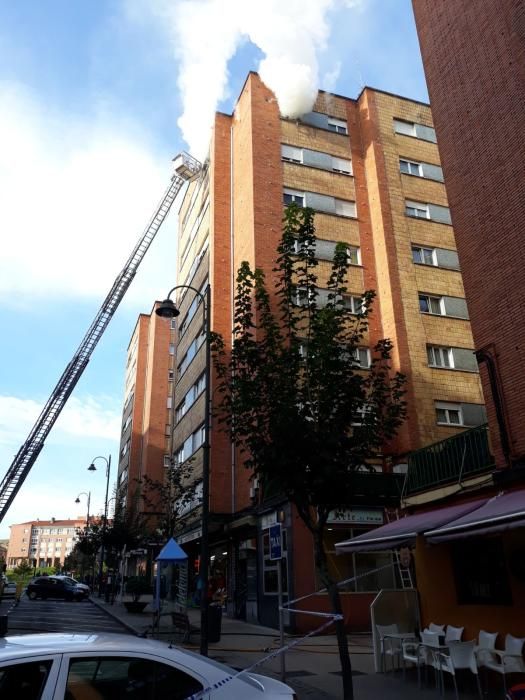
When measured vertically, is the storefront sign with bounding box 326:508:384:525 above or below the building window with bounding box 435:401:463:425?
below

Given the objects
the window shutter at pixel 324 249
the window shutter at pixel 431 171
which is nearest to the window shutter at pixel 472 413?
the window shutter at pixel 324 249

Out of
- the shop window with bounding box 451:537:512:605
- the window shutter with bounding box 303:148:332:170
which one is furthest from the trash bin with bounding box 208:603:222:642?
the window shutter with bounding box 303:148:332:170

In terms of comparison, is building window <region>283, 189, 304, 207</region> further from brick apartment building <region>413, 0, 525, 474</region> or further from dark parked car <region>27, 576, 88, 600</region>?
dark parked car <region>27, 576, 88, 600</region>

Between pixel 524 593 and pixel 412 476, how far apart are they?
440cm

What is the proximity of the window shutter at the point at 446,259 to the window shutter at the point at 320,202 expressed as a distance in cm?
562

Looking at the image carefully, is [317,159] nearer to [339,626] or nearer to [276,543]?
[276,543]

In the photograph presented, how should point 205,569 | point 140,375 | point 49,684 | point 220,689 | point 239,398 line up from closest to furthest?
1. point 49,684
2. point 220,689
3. point 239,398
4. point 205,569
5. point 140,375

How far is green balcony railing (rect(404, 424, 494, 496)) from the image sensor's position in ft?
35.7

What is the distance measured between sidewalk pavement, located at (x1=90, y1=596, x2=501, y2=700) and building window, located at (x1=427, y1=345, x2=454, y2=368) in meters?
12.4

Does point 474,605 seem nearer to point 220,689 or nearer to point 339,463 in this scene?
point 339,463

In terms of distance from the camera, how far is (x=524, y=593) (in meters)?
8.66

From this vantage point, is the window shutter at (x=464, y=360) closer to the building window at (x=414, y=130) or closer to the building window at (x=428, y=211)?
the building window at (x=428, y=211)

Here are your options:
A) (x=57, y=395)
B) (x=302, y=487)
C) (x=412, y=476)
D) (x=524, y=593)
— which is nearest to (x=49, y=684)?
(x=302, y=487)

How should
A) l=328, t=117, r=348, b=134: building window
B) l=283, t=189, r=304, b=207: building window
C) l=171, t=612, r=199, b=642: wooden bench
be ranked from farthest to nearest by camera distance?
l=328, t=117, r=348, b=134: building window < l=283, t=189, r=304, b=207: building window < l=171, t=612, r=199, b=642: wooden bench
